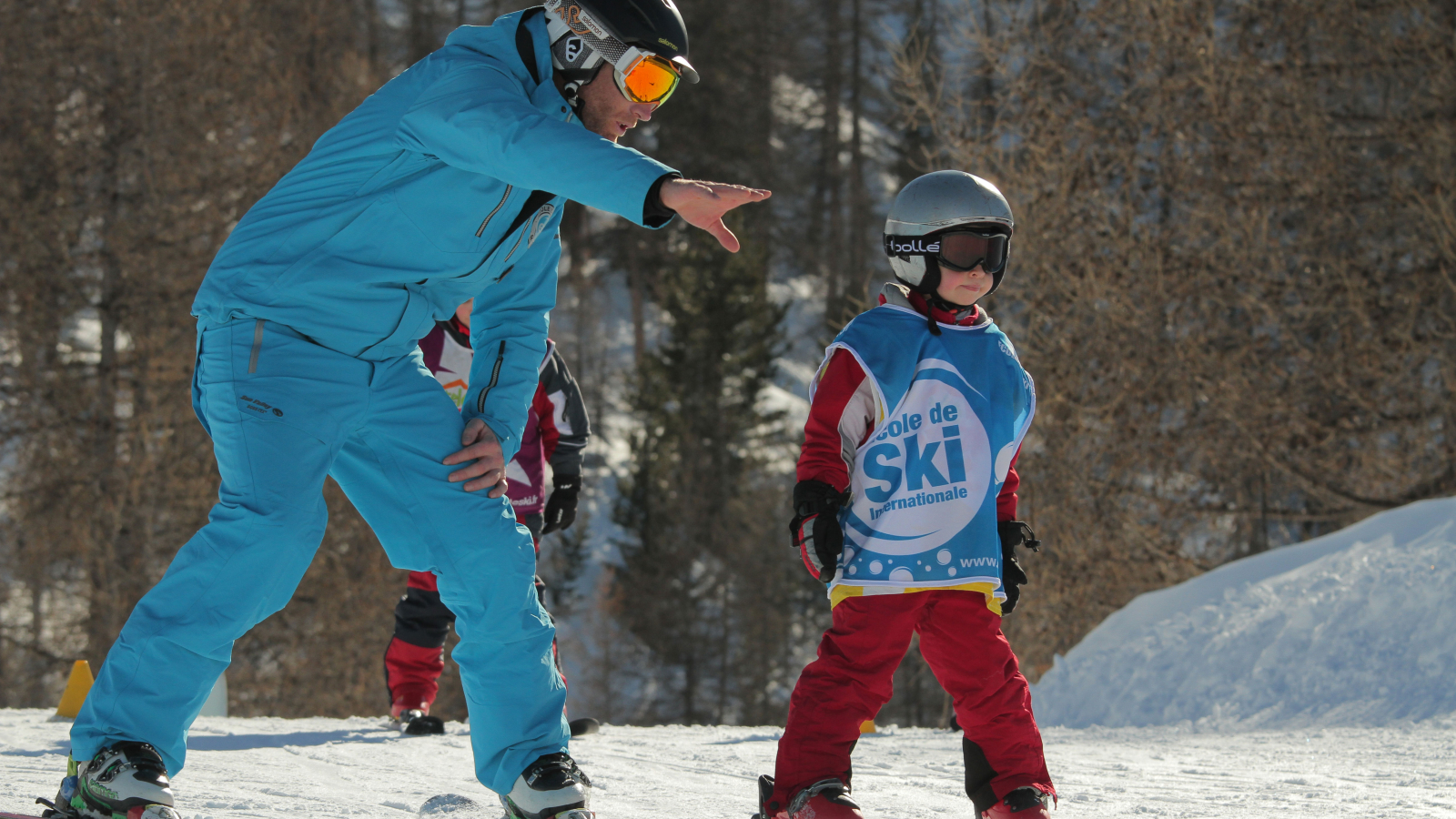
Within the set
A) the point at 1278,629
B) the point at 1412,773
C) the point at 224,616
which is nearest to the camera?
the point at 224,616

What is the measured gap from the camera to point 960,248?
9.51 ft

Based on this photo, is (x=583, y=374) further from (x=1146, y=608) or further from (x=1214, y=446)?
(x=1146, y=608)

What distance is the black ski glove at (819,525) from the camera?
2.66 m

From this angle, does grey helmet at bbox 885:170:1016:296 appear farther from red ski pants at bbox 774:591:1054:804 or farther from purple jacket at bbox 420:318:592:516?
purple jacket at bbox 420:318:592:516

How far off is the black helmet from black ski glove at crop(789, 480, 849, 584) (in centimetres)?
93

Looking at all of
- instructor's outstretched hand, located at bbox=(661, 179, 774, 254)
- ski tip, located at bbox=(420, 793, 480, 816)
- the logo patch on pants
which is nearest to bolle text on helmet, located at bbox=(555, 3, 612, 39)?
instructor's outstretched hand, located at bbox=(661, 179, 774, 254)

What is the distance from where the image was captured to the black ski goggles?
290 centimetres

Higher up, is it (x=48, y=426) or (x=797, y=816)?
(x=48, y=426)

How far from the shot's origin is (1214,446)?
1266 cm

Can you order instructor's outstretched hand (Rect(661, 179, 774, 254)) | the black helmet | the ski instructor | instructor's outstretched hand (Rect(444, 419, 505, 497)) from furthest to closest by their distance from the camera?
1. instructor's outstretched hand (Rect(444, 419, 505, 497))
2. the black helmet
3. the ski instructor
4. instructor's outstretched hand (Rect(661, 179, 774, 254))

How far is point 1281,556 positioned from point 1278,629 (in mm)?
1433

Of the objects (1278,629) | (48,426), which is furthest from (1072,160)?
(48,426)

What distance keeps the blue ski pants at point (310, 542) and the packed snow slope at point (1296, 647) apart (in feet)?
12.6

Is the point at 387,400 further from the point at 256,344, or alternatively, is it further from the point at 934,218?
the point at 934,218
